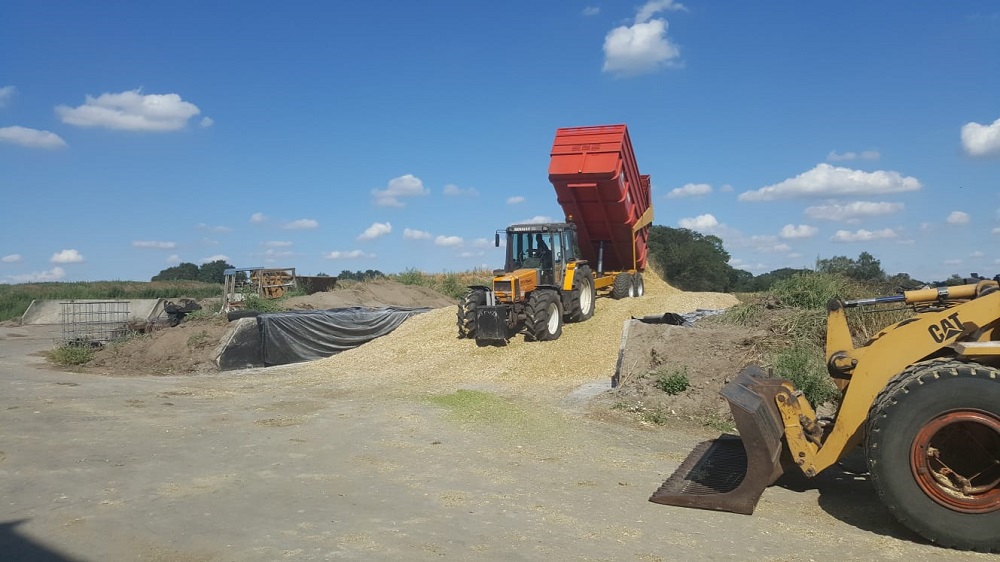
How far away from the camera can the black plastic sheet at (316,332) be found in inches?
717

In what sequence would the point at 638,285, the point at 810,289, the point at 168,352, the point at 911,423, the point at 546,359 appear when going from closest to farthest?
the point at 911,423 < the point at 810,289 < the point at 546,359 < the point at 168,352 < the point at 638,285

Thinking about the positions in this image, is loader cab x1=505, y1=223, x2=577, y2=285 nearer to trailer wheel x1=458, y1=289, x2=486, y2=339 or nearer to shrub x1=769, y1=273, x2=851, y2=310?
trailer wheel x1=458, y1=289, x2=486, y2=339

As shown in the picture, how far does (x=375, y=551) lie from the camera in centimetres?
479

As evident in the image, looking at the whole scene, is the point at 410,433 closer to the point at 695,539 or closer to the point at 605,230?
the point at 695,539

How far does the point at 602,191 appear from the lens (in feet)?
59.5

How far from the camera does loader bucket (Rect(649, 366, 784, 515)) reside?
5539mm

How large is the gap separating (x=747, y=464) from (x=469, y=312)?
35.4ft

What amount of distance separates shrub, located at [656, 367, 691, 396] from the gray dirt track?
3.80 feet

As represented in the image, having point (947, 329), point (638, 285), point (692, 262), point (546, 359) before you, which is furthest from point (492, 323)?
point (692, 262)

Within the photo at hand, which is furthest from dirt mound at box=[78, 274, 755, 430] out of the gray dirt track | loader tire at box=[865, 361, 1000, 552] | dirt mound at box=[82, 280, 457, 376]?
loader tire at box=[865, 361, 1000, 552]

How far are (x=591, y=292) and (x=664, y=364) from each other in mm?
7776

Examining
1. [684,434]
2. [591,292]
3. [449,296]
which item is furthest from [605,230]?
[449,296]

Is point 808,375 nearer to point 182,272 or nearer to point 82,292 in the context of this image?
point 82,292

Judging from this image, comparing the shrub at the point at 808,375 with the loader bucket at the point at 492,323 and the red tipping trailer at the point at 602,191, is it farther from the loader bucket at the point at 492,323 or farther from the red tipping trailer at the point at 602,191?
the red tipping trailer at the point at 602,191
